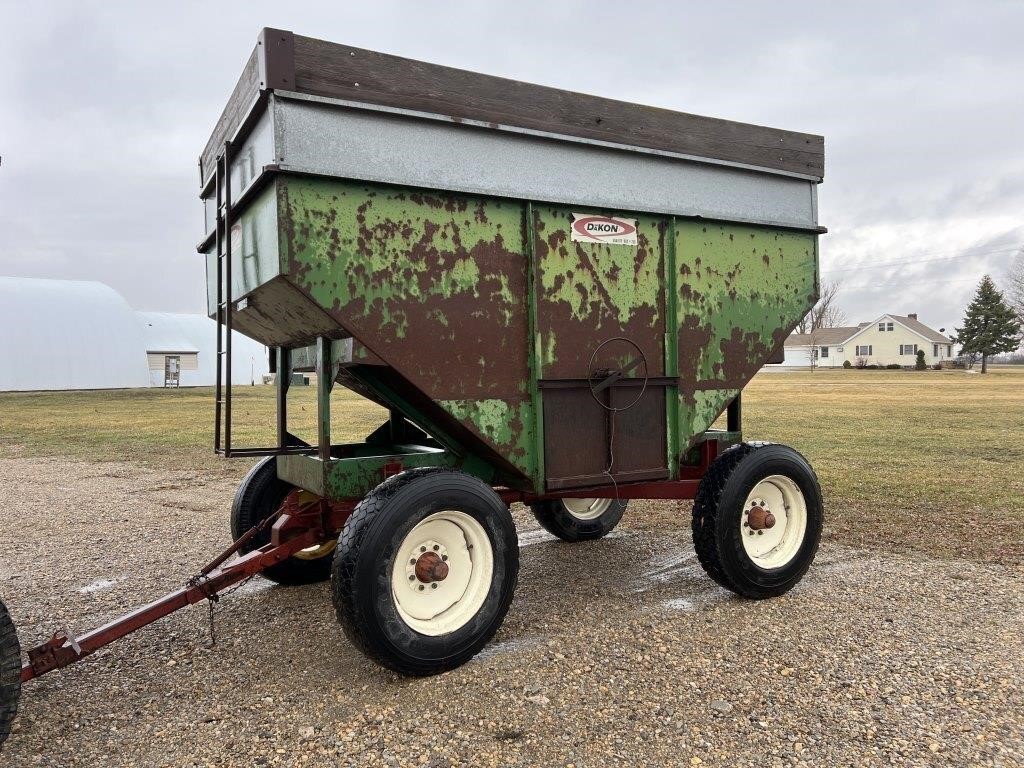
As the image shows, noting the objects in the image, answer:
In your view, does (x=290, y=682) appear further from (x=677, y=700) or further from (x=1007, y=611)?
(x=1007, y=611)

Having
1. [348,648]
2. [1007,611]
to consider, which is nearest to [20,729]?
[348,648]

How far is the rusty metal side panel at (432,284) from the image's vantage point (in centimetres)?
329

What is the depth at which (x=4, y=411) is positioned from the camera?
22.1m

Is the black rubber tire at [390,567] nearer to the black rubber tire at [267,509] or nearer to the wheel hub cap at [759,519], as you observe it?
the black rubber tire at [267,509]

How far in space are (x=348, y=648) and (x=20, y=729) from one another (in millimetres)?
1339

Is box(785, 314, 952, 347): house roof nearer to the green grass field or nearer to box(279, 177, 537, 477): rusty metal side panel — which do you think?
the green grass field

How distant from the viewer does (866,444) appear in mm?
11180

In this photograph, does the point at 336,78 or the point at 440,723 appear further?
the point at 336,78

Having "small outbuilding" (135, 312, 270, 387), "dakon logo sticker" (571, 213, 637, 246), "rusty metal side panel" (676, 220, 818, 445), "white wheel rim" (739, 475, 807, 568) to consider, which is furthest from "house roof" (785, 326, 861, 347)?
"dakon logo sticker" (571, 213, 637, 246)

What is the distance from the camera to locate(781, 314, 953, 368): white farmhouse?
64812 millimetres

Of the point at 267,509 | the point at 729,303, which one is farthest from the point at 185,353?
the point at 729,303

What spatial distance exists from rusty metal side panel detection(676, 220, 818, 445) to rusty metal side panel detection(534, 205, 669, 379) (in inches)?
6.7

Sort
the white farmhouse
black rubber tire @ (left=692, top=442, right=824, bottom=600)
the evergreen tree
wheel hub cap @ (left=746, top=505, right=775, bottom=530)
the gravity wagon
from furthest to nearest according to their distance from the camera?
the white farmhouse, the evergreen tree, wheel hub cap @ (left=746, top=505, right=775, bottom=530), black rubber tire @ (left=692, top=442, right=824, bottom=600), the gravity wagon

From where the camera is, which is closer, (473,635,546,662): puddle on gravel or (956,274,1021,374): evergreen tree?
(473,635,546,662): puddle on gravel
